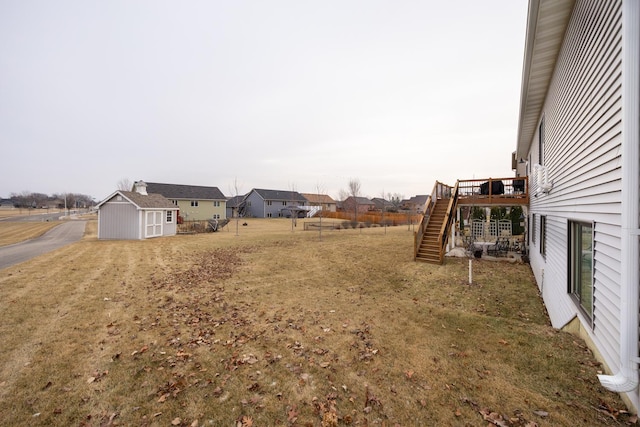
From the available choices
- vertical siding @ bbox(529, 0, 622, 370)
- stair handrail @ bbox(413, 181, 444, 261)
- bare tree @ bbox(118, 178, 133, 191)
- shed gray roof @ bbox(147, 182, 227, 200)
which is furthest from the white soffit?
bare tree @ bbox(118, 178, 133, 191)

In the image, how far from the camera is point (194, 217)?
44500 mm

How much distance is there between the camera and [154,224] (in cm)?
2208

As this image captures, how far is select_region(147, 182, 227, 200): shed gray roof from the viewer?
4238 centimetres

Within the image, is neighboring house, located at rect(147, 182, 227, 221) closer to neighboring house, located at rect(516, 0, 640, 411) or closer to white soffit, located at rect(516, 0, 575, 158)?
white soffit, located at rect(516, 0, 575, 158)

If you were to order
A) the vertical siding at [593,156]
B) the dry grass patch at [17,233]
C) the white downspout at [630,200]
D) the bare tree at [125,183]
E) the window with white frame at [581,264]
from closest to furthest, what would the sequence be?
1. the white downspout at [630,200]
2. the vertical siding at [593,156]
3. the window with white frame at [581,264]
4. the dry grass patch at [17,233]
5. the bare tree at [125,183]

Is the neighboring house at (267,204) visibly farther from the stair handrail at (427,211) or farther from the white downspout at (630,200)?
the white downspout at (630,200)

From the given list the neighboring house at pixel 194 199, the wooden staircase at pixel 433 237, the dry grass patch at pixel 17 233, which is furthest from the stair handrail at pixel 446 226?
the neighboring house at pixel 194 199

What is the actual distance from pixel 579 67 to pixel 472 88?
12.6 meters

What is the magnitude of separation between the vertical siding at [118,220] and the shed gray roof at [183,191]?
22.7 metres

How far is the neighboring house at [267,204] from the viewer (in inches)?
2164

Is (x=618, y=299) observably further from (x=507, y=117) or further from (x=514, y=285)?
(x=507, y=117)

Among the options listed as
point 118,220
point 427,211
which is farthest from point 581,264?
point 118,220

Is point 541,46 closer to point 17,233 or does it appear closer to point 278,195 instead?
point 17,233

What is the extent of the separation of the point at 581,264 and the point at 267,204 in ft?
174
